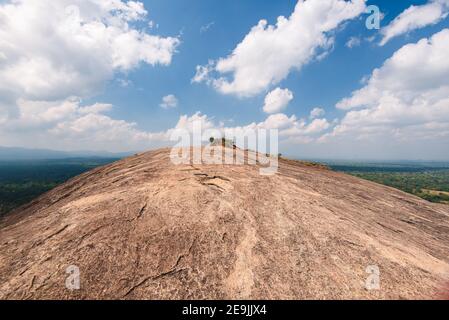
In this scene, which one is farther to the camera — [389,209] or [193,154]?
[193,154]

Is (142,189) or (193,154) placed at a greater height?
(193,154)

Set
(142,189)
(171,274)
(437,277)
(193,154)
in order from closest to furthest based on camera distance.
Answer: (171,274) → (437,277) → (142,189) → (193,154)

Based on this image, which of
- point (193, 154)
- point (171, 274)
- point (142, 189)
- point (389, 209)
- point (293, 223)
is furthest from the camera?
point (193, 154)

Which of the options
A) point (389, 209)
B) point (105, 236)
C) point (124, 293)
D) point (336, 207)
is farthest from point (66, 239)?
point (389, 209)

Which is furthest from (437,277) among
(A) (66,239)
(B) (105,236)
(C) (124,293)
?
(A) (66,239)
